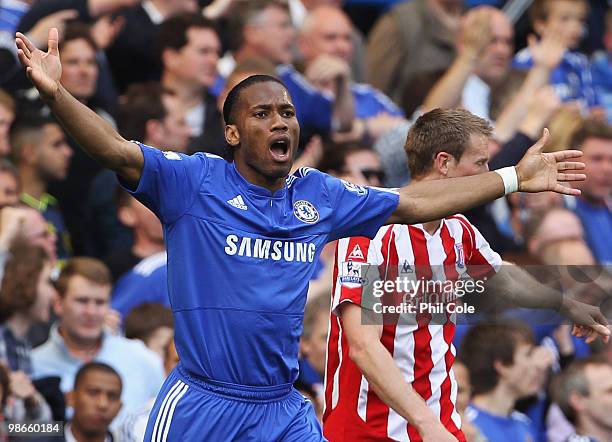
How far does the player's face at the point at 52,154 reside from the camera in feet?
32.6

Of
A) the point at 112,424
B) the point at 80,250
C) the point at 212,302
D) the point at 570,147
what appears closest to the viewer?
the point at 212,302

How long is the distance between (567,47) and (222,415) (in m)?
8.07

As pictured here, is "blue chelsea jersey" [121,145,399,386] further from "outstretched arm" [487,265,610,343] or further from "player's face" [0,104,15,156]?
"player's face" [0,104,15,156]

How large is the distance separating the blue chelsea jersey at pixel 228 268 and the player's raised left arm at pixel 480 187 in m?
0.51

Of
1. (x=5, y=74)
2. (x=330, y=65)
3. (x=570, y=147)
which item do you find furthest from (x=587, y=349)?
(x=5, y=74)

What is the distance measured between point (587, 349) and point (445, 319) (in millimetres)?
4060

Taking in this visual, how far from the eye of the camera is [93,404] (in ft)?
27.3

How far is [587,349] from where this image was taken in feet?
34.2

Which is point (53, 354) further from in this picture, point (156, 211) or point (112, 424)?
point (156, 211)

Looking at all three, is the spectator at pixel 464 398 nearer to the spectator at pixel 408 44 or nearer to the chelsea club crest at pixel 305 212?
the chelsea club crest at pixel 305 212

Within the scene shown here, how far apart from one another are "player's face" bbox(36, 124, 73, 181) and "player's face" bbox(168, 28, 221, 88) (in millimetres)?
1314

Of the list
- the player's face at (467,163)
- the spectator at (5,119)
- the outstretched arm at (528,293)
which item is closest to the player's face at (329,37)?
the spectator at (5,119)

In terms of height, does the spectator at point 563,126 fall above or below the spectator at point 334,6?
below

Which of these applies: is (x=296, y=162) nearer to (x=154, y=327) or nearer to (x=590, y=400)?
(x=154, y=327)
